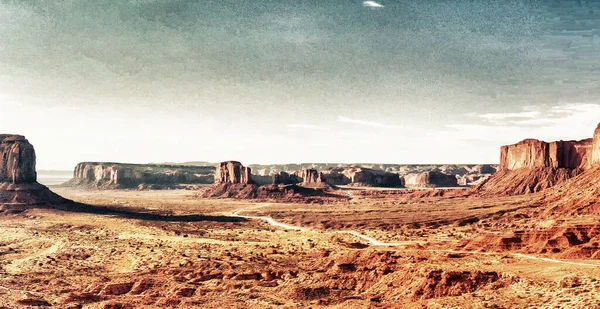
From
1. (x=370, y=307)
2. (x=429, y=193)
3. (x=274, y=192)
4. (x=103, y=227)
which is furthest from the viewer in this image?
(x=274, y=192)

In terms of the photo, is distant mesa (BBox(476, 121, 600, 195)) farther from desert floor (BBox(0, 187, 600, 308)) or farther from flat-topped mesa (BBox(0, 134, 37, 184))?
flat-topped mesa (BBox(0, 134, 37, 184))

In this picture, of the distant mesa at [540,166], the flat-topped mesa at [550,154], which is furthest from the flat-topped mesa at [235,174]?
the flat-topped mesa at [550,154]

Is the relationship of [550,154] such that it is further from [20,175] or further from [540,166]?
[20,175]

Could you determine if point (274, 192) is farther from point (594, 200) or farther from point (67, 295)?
point (67, 295)

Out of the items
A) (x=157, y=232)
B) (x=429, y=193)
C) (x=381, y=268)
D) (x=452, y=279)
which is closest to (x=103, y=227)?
(x=157, y=232)

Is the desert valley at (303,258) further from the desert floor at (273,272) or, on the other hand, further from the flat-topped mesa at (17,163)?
the flat-topped mesa at (17,163)

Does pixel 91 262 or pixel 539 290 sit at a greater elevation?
pixel 539 290
